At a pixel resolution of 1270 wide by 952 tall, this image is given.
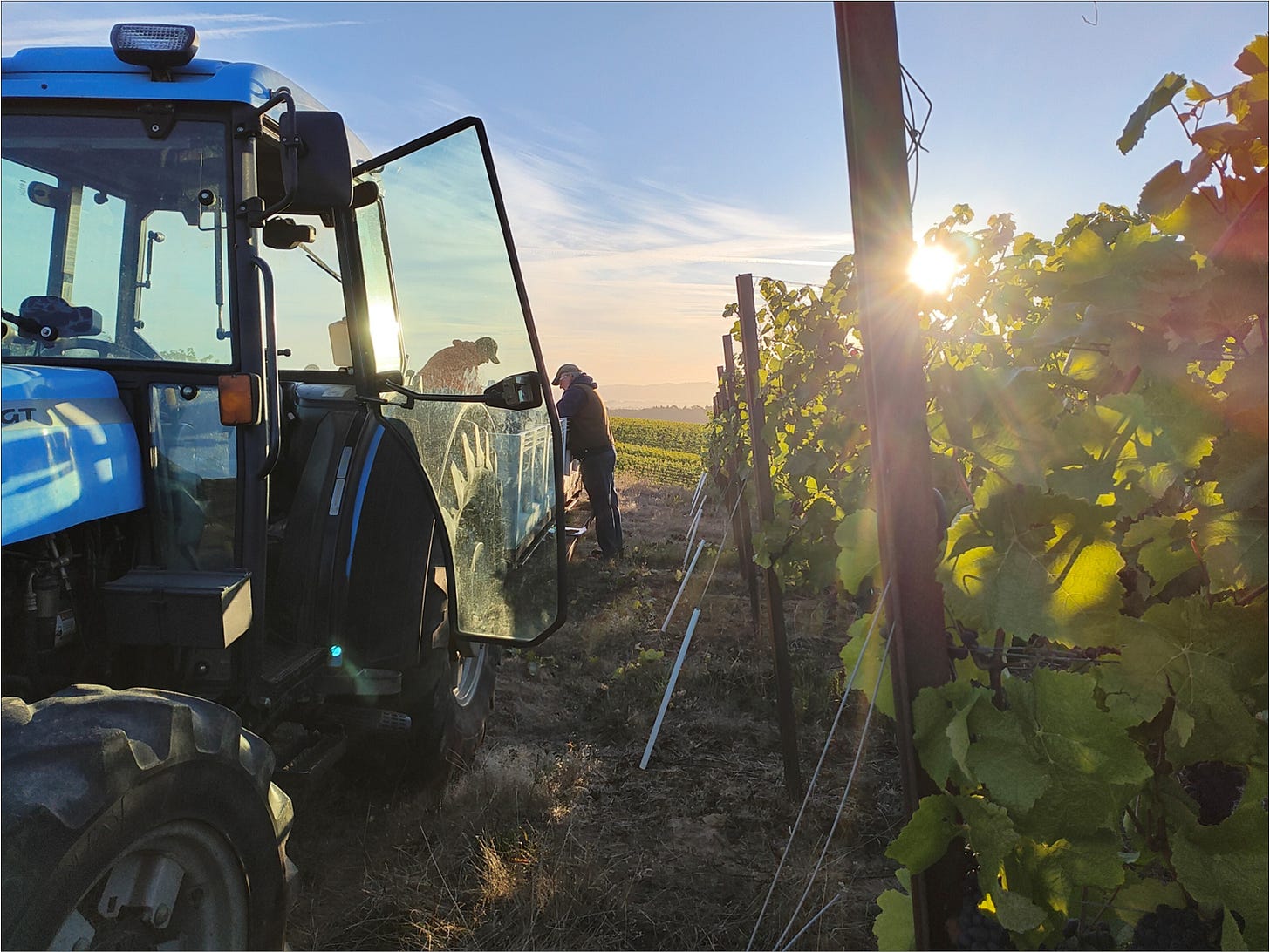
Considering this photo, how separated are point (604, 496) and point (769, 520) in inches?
162

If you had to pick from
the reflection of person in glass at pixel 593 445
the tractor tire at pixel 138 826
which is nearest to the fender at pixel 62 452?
the tractor tire at pixel 138 826

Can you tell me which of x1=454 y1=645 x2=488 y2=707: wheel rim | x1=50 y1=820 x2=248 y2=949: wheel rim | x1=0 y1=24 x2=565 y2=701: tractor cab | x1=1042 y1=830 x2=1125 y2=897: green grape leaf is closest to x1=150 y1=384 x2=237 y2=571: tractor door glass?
x1=0 y1=24 x2=565 y2=701: tractor cab

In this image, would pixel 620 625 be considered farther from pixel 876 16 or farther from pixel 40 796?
pixel 876 16

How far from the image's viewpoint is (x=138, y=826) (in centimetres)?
149

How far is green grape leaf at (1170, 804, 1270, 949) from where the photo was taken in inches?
46.6

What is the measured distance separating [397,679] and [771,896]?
143 centimetres

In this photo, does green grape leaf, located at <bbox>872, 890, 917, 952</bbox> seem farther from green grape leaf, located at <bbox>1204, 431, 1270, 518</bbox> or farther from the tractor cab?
the tractor cab

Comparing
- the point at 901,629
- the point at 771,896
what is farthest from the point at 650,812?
the point at 901,629

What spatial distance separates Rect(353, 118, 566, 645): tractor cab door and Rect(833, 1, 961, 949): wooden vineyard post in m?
1.48

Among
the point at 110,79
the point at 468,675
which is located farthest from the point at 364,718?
the point at 110,79

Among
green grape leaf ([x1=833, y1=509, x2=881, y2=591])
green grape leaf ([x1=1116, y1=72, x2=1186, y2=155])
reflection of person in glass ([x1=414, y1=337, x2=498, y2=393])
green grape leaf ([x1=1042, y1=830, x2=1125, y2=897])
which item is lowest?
green grape leaf ([x1=1042, y1=830, x2=1125, y2=897])

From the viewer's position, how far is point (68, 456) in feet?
6.09

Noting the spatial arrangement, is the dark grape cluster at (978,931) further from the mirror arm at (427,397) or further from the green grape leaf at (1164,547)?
the mirror arm at (427,397)

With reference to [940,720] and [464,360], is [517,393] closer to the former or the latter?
[464,360]
